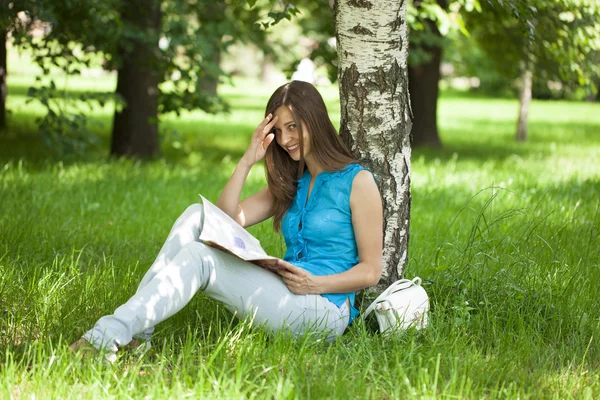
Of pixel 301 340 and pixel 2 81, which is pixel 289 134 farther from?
pixel 2 81

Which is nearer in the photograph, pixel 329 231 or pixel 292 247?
pixel 329 231

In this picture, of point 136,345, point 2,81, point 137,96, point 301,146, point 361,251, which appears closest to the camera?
→ point 136,345

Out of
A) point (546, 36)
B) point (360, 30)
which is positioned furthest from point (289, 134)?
point (546, 36)

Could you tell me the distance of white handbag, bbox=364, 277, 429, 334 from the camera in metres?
3.64

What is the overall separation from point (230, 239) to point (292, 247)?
16.7 inches

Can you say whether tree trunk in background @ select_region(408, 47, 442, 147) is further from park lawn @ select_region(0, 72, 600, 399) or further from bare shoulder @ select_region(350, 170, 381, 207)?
bare shoulder @ select_region(350, 170, 381, 207)

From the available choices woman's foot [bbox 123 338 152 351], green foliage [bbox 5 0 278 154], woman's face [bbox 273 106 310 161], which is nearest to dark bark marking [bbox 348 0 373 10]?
woman's face [bbox 273 106 310 161]

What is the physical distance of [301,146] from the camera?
12.3 ft

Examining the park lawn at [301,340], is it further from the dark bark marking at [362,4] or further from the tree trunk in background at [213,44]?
the tree trunk in background at [213,44]

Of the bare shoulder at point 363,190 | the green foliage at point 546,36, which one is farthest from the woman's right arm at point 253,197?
the green foliage at point 546,36

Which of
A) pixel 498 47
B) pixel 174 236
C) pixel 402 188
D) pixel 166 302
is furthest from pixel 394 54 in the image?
pixel 498 47

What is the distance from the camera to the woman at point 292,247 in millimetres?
3281

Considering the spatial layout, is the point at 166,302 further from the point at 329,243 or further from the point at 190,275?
the point at 329,243

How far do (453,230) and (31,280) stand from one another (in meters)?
3.28
